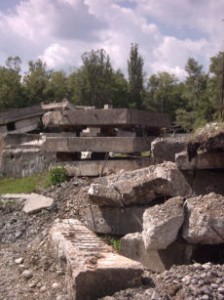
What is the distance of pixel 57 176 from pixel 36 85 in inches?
1226

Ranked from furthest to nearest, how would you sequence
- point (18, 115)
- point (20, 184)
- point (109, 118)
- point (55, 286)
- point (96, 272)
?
point (18, 115) → point (20, 184) → point (109, 118) → point (55, 286) → point (96, 272)

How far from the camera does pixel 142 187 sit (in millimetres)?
7117

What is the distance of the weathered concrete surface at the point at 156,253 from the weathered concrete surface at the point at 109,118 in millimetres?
4512

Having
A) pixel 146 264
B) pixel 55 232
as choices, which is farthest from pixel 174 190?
pixel 55 232

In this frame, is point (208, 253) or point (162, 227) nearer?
point (162, 227)

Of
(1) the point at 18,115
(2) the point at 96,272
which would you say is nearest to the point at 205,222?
(2) the point at 96,272

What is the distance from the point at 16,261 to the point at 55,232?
62 centimetres

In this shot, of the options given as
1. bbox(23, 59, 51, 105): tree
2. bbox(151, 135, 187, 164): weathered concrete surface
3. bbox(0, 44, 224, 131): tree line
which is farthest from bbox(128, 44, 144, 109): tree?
bbox(151, 135, 187, 164): weathered concrete surface

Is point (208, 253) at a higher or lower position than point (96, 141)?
lower

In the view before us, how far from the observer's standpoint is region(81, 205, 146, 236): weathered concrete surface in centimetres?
735

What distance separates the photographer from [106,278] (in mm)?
5402

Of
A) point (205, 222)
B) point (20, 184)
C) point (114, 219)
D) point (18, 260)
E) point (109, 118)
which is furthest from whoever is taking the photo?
point (20, 184)

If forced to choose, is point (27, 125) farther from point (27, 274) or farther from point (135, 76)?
point (135, 76)

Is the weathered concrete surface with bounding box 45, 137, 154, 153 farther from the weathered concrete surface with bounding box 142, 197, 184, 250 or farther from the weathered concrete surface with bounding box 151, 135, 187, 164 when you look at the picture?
the weathered concrete surface with bounding box 142, 197, 184, 250
